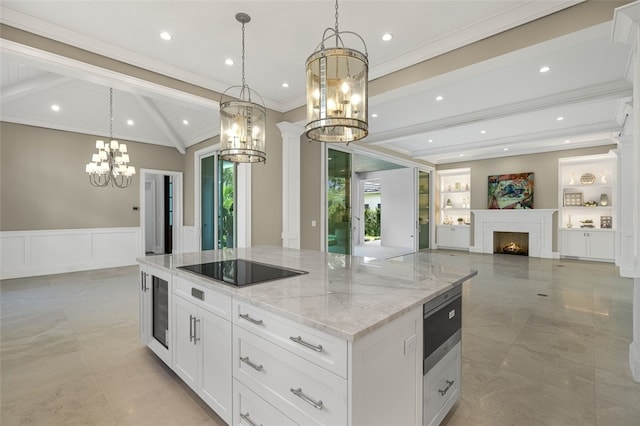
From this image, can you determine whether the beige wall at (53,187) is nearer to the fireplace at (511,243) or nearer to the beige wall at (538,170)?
the beige wall at (538,170)

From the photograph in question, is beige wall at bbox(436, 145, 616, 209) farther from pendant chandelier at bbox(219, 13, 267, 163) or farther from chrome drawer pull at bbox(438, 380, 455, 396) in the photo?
pendant chandelier at bbox(219, 13, 267, 163)

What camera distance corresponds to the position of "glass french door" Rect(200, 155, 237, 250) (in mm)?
5742

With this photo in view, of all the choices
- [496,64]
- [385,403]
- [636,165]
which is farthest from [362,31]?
[385,403]

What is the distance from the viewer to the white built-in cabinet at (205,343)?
168 cm

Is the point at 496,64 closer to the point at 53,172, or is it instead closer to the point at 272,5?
the point at 272,5

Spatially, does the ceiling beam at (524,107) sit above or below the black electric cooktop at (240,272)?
above

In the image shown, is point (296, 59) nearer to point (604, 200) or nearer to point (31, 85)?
point (31, 85)

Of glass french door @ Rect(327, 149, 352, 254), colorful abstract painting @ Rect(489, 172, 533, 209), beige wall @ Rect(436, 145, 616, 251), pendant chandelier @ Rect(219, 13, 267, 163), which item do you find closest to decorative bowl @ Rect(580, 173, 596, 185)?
beige wall @ Rect(436, 145, 616, 251)

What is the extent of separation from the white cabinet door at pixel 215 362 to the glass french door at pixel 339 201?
4307 millimetres

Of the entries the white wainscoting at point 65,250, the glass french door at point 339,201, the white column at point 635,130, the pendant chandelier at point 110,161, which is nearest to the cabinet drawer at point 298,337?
the white column at point 635,130

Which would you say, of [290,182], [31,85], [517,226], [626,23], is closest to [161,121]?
[31,85]

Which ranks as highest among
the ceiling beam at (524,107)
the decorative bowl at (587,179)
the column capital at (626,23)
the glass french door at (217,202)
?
the ceiling beam at (524,107)

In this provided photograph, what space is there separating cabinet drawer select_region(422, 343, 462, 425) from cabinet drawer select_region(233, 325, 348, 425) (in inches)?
25.4

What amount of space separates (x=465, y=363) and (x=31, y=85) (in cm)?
737
